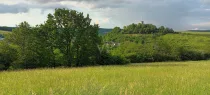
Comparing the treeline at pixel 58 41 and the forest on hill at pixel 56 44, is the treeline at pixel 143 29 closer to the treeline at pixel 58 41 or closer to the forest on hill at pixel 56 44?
the forest on hill at pixel 56 44

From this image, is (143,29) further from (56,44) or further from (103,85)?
(103,85)

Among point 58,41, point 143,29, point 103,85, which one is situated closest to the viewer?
point 103,85

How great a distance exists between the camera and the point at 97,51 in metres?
51.0

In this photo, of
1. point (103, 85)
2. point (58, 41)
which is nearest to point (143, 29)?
point (58, 41)

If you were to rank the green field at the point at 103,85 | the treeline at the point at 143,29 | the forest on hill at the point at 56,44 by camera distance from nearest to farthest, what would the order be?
the green field at the point at 103,85 < the forest on hill at the point at 56,44 < the treeline at the point at 143,29

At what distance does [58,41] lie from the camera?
45.4 metres

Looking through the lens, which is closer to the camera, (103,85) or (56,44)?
(103,85)

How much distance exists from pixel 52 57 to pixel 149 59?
189 ft

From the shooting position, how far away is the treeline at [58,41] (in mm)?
41062

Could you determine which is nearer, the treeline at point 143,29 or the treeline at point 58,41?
the treeline at point 58,41

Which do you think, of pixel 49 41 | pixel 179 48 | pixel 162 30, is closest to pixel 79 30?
pixel 49 41

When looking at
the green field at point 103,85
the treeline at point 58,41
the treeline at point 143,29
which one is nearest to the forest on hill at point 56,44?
the treeline at point 58,41

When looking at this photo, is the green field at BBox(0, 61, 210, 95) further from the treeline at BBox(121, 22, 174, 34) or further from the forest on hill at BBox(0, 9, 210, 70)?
the treeline at BBox(121, 22, 174, 34)

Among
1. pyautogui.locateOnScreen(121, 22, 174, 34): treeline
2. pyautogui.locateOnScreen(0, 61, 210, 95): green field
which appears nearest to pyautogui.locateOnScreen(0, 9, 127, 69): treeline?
pyautogui.locateOnScreen(0, 61, 210, 95): green field
